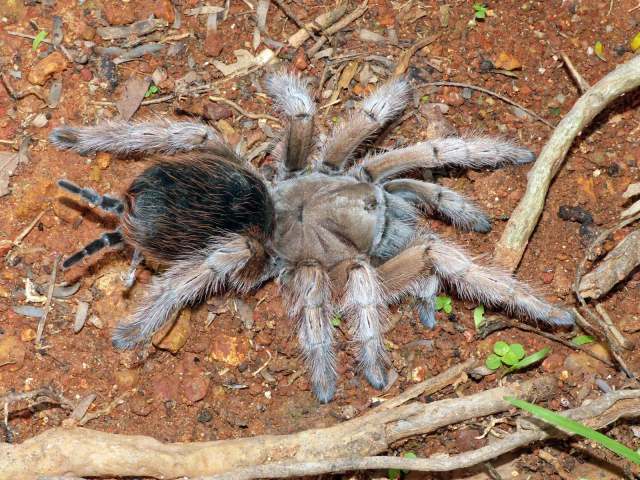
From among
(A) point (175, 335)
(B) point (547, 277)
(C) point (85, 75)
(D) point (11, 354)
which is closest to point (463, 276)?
(B) point (547, 277)

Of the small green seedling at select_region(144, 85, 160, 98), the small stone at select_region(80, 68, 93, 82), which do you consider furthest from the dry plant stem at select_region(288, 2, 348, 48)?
the small stone at select_region(80, 68, 93, 82)

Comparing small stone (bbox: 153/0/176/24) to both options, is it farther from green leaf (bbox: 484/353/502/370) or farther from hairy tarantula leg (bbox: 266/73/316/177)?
green leaf (bbox: 484/353/502/370)

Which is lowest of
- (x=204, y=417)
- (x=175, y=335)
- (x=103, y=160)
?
(x=204, y=417)

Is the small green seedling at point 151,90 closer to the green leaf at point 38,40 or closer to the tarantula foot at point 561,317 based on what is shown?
the green leaf at point 38,40

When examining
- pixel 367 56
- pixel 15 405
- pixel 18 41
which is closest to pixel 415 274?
pixel 367 56

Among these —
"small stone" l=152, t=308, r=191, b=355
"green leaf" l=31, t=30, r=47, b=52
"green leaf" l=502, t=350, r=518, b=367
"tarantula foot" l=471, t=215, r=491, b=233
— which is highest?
"tarantula foot" l=471, t=215, r=491, b=233

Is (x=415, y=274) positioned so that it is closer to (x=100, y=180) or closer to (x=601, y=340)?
(x=601, y=340)

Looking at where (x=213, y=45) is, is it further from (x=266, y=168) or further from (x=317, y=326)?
(x=317, y=326)
